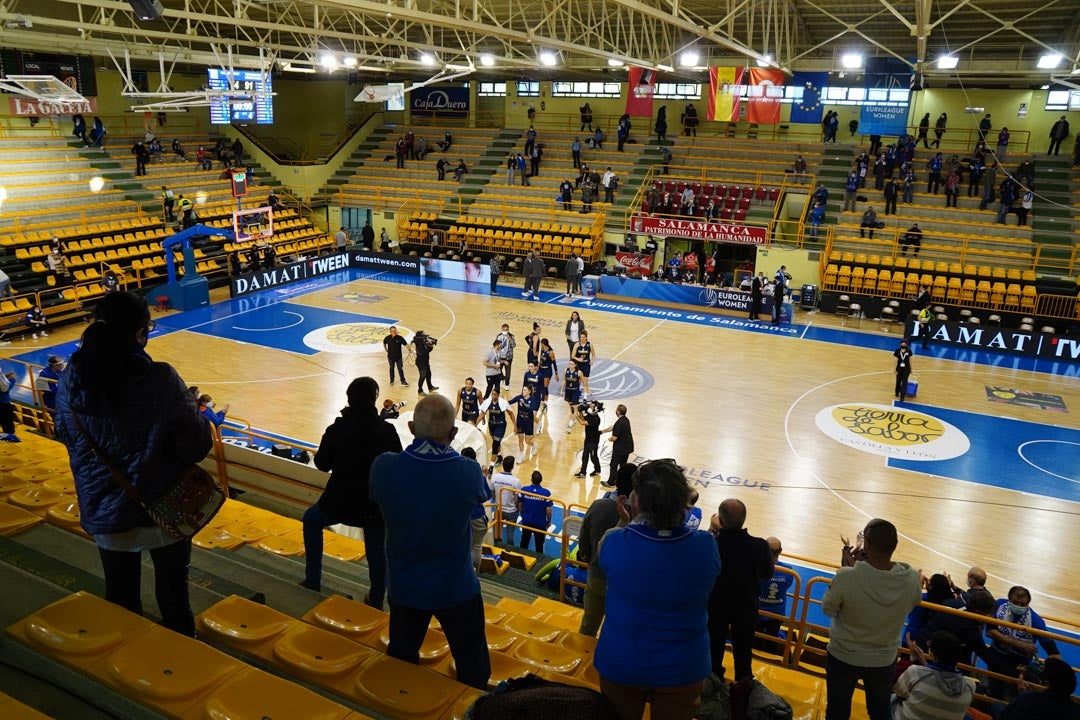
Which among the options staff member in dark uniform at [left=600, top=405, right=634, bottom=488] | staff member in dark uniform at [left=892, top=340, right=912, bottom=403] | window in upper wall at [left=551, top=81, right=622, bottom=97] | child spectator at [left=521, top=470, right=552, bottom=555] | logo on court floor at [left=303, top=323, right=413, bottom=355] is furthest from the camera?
window in upper wall at [left=551, top=81, right=622, bottom=97]

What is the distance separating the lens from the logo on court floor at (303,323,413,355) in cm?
1983

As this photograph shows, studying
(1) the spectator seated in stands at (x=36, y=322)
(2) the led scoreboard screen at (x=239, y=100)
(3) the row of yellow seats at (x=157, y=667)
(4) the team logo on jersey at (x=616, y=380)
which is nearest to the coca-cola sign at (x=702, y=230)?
(4) the team logo on jersey at (x=616, y=380)

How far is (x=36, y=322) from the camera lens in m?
20.1

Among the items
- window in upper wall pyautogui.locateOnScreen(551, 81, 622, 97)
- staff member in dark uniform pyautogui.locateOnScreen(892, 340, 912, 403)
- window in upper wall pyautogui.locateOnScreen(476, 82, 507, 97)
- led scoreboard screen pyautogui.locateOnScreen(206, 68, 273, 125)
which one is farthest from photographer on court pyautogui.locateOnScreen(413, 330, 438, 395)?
window in upper wall pyautogui.locateOnScreen(476, 82, 507, 97)

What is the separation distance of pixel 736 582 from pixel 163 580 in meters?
3.07

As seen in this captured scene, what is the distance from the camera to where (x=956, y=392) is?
18109 millimetres

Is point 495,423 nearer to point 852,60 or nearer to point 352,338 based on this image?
point 352,338

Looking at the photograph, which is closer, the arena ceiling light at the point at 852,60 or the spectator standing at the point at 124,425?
the spectator standing at the point at 124,425

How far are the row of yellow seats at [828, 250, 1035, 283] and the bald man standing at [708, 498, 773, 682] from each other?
23650 millimetres

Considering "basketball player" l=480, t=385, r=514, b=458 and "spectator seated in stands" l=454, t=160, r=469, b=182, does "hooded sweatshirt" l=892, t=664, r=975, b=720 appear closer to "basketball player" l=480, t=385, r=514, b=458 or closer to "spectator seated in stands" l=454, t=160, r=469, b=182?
"basketball player" l=480, t=385, r=514, b=458

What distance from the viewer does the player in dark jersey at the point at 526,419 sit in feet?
45.8

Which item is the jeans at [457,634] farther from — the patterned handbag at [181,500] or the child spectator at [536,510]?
the child spectator at [536,510]

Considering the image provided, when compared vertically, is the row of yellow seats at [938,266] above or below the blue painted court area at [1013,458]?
above

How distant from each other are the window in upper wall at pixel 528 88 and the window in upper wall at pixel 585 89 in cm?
84
